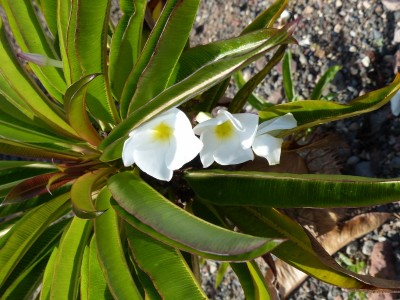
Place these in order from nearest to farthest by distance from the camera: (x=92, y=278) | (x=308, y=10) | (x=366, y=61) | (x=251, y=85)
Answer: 1. (x=92, y=278)
2. (x=251, y=85)
3. (x=366, y=61)
4. (x=308, y=10)

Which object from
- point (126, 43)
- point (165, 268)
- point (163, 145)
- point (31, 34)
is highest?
point (31, 34)

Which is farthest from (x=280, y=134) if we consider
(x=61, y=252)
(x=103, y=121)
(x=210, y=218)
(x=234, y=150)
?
(x=61, y=252)

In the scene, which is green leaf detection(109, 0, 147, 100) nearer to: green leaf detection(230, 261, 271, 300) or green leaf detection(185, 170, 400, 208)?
green leaf detection(185, 170, 400, 208)

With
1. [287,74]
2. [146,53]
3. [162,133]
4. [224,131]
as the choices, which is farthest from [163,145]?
[287,74]

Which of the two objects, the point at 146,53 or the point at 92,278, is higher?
the point at 146,53

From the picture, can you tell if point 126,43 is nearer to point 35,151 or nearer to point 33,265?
point 35,151

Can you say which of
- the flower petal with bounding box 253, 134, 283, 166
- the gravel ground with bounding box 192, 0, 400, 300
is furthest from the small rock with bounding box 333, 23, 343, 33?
the flower petal with bounding box 253, 134, 283, 166
